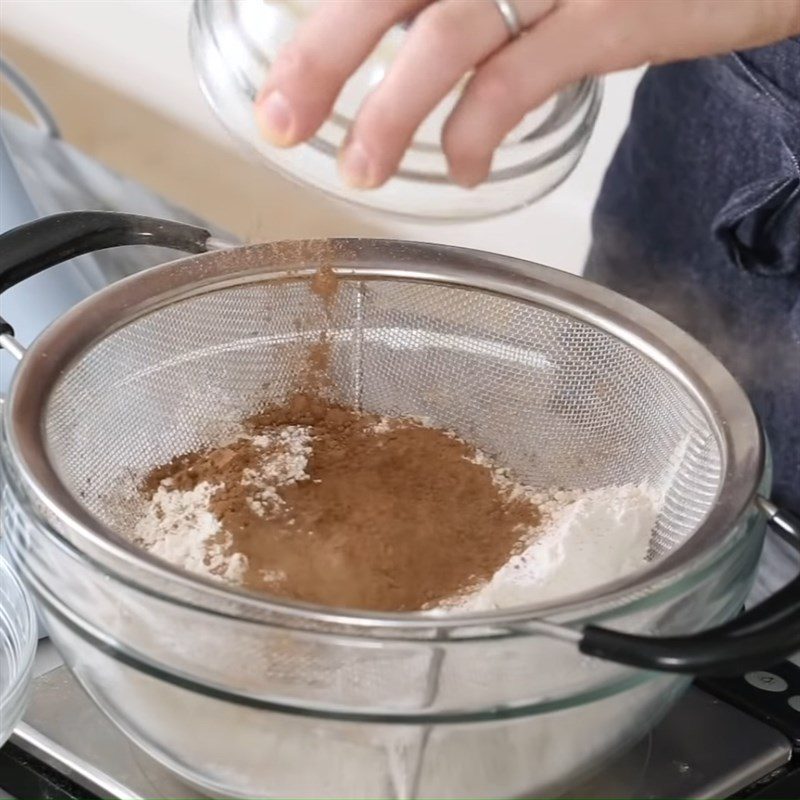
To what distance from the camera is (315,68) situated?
50 cm

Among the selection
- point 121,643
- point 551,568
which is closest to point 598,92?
point 551,568

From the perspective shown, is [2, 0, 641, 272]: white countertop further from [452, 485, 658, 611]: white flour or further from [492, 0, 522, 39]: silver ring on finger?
[492, 0, 522, 39]: silver ring on finger

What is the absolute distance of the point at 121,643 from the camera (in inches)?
20.5

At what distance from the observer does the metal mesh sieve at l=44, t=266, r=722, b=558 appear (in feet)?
2.28

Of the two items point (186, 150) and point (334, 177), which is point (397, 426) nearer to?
point (334, 177)

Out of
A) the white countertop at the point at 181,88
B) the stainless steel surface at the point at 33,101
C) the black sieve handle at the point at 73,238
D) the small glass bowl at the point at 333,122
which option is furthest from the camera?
the stainless steel surface at the point at 33,101

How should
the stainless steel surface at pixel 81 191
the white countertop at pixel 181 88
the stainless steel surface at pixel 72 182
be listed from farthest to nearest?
the stainless steel surface at pixel 72 182 → the white countertop at pixel 181 88 → the stainless steel surface at pixel 81 191

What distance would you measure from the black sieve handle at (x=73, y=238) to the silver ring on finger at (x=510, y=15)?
276mm

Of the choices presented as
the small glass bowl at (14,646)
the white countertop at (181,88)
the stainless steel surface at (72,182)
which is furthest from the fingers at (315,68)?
the stainless steel surface at (72,182)

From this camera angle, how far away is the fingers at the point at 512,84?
0.52 metres

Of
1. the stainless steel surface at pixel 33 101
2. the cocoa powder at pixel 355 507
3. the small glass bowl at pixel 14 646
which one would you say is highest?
the cocoa powder at pixel 355 507

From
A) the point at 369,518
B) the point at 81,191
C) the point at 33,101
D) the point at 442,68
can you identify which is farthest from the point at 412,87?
the point at 33,101

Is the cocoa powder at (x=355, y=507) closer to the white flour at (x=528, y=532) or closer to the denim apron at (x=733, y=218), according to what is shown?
the white flour at (x=528, y=532)

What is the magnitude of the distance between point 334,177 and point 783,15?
11.1 inches
